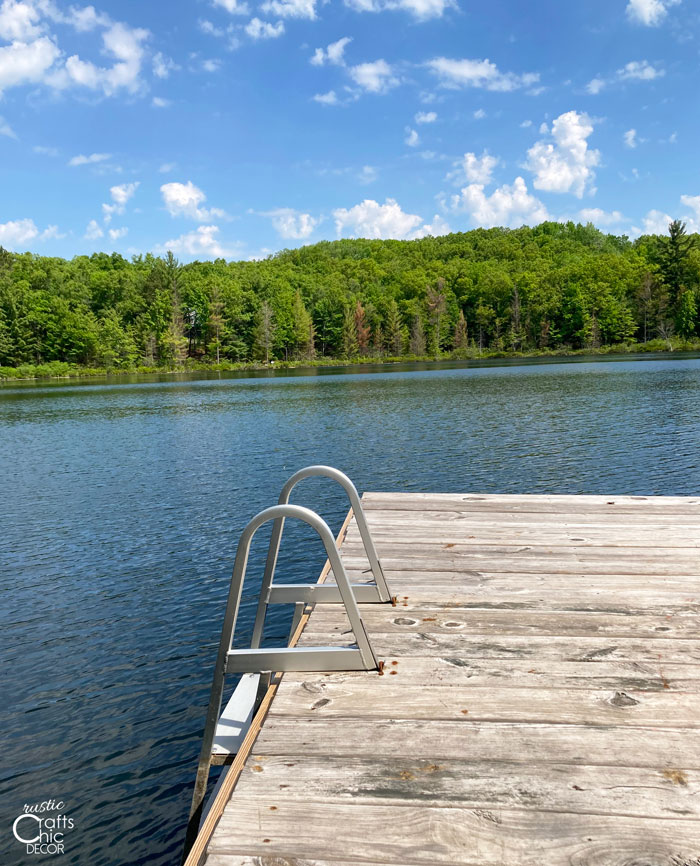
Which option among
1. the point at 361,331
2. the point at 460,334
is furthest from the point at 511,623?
the point at 361,331

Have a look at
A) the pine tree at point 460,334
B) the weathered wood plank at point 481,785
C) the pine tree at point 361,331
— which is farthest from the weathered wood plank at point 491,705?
the pine tree at point 361,331

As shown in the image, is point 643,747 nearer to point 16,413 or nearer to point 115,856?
point 115,856

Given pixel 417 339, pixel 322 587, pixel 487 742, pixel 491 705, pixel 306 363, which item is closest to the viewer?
pixel 487 742

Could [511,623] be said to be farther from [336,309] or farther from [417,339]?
[336,309]

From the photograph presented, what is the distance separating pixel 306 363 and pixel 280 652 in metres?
91.2

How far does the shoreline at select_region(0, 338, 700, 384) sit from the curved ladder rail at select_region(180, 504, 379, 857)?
70.4 metres

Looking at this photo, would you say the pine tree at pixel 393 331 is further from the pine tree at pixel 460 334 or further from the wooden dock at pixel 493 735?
the wooden dock at pixel 493 735

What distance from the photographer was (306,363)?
9300 centimetres

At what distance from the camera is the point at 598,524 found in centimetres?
498

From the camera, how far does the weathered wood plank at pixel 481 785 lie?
1.91 meters

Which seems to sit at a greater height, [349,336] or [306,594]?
[349,336]

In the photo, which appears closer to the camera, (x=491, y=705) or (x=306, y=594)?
(x=491, y=705)

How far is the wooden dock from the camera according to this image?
1.79 m

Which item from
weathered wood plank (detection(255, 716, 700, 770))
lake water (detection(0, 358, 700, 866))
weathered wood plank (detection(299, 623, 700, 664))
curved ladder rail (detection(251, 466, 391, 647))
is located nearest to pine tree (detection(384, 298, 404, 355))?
lake water (detection(0, 358, 700, 866))
